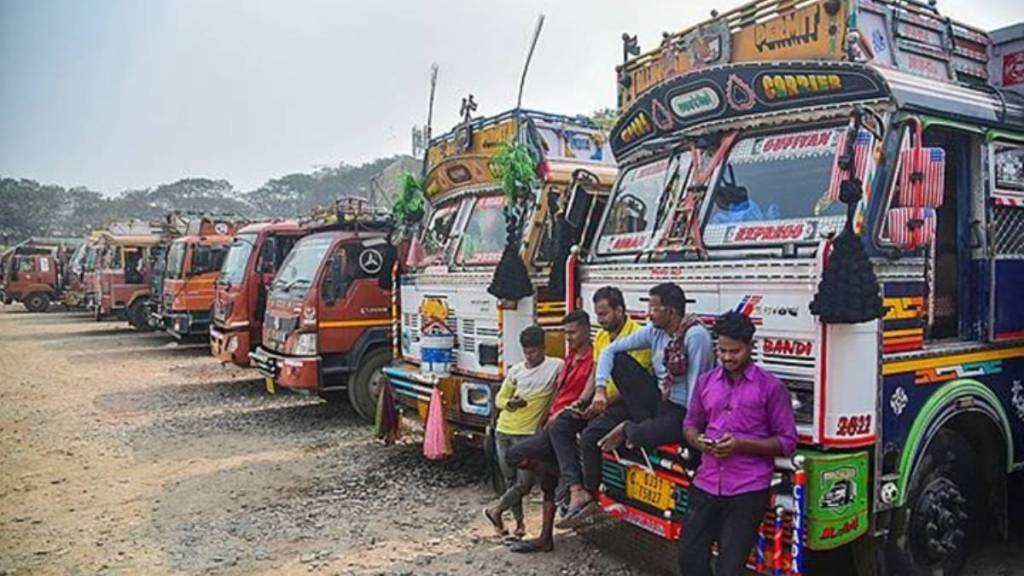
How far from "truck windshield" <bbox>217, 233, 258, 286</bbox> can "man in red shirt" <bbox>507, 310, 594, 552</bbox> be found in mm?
7082

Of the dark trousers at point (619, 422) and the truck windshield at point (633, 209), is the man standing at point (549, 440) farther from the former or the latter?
the truck windshield at point (633, 209)

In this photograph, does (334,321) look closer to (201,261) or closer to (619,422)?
(619,422)

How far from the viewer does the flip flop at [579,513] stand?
461 centimetres

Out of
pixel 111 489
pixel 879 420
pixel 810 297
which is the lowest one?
pixel 111 489

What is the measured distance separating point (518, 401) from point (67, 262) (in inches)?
1193

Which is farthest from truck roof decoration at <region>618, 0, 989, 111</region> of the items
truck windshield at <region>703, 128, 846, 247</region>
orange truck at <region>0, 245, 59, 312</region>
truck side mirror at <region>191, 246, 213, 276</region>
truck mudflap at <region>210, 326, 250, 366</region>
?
orange truck at <region>0, 245, 59, 312</region>

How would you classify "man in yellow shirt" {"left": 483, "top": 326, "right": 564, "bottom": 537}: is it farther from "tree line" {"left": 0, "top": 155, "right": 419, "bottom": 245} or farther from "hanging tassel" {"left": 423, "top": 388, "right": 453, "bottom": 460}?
"tree line" {"left": 0, "top": 155, "right": 419, "bottom": 245}

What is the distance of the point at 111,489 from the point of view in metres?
6.79

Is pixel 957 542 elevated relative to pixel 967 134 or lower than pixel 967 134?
lower

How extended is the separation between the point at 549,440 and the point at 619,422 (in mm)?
629

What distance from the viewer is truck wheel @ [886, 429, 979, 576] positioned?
13.2 ft

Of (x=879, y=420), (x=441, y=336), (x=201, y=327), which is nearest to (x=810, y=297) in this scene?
(x=879, y=420)

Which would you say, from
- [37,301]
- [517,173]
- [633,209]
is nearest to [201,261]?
[517,173]

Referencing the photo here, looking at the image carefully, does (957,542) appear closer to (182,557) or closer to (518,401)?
(518,401)
